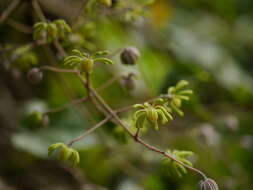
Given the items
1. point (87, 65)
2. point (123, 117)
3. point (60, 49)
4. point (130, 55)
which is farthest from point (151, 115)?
point (123, 117)

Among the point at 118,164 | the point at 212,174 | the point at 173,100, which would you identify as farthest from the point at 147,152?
the point at 173,100

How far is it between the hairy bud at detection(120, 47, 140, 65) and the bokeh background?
0.19m

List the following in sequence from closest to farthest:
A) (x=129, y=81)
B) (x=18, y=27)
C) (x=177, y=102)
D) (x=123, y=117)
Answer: (x=177, y=102), (x=129, y=81), (x=18, y=27), (x=123, y=117)

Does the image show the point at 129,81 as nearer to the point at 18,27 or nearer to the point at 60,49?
the point at 60,49

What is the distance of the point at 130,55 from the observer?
2.96 ft

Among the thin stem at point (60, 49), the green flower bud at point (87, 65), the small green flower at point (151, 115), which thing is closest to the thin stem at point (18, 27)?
the thin stem at point (60, 49)

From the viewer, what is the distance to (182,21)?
2.21 metres

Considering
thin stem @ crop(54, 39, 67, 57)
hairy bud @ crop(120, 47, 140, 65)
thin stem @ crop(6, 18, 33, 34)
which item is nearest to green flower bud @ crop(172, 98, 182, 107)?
hairy bud @ crop(120, 47, 140, 65)

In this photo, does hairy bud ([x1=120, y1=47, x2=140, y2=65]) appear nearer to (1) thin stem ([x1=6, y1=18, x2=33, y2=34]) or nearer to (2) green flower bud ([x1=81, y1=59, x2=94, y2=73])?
(2) green flower bud ([x1=81, y1=59, x2=94, y2=73])

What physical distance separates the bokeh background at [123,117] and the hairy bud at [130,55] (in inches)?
7.7

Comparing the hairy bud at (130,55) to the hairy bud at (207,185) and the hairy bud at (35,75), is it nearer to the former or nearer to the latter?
the hairy bud at (35,75)

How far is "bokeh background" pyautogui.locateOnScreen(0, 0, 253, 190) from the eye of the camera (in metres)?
1.37

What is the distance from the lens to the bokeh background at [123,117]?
4.51 feet

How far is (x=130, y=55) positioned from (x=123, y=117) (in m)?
0.65
